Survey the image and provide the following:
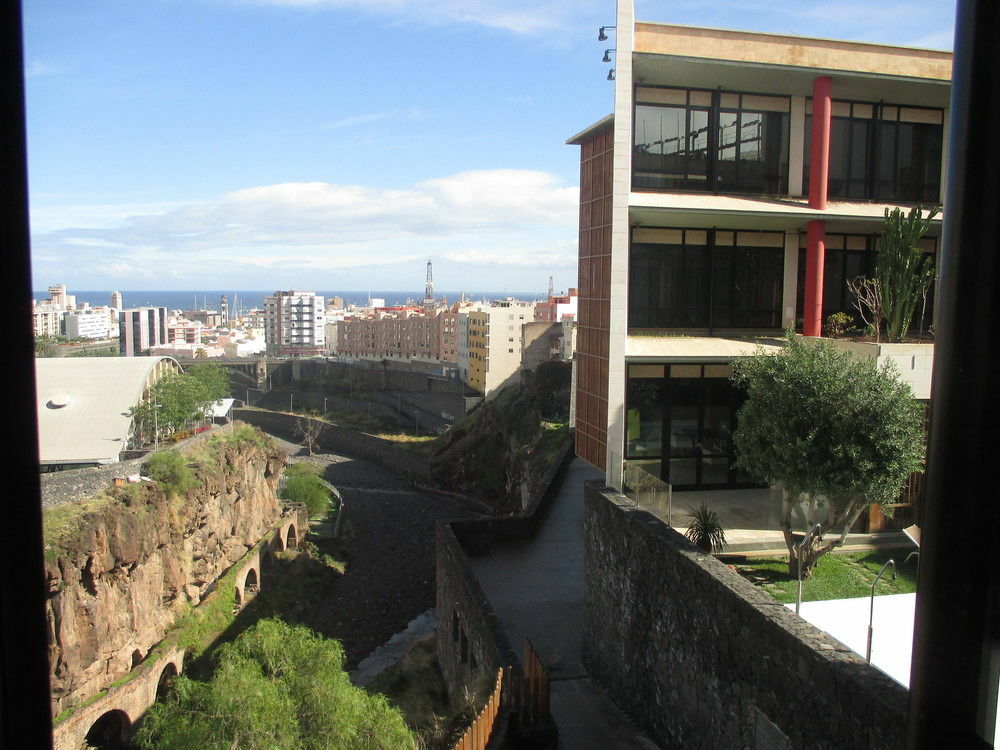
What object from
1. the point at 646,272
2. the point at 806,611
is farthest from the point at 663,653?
the point at 646,272

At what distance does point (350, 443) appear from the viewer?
56562 mm

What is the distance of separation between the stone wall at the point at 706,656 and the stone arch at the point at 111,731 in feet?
48.1

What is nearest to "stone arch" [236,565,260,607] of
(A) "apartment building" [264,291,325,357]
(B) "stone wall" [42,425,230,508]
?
(B) "stone wall" [42,425,230,508]

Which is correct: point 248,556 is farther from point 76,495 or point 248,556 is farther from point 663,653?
point 663,653

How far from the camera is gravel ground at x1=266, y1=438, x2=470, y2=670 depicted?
25.5 meters

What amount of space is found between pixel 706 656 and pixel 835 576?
2.98m

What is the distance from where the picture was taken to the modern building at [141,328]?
10562 centimetres

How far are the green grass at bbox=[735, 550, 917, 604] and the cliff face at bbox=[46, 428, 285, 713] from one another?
14042 mm

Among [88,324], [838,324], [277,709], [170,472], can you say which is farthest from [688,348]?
[88,324]

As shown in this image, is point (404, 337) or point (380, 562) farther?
point (404, 337)

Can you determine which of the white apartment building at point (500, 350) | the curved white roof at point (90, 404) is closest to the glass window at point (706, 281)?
the curved white roof at point (90, 404)

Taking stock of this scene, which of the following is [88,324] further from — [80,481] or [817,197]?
[817,197]

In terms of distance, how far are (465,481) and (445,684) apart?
93.1ft

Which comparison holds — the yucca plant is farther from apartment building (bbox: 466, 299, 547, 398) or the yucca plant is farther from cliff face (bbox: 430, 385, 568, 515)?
apartment building (bbox: 466, 299, 547, 398)
